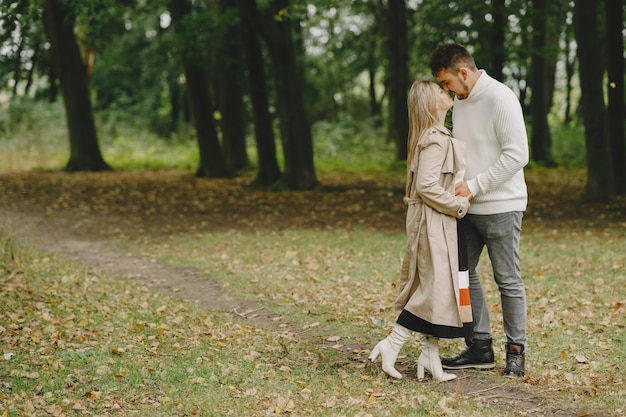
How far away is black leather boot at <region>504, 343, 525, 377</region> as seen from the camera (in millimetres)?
4871

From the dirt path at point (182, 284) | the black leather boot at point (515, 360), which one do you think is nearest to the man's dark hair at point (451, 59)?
the black leather boot at point (515, 360)

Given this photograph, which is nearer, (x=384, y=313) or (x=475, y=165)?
(x=475, y=165)

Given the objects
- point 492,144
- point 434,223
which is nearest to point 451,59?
point 492,144

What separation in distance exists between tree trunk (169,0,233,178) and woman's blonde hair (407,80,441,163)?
1601cm

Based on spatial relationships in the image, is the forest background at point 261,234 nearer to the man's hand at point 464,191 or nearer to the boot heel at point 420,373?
the boot heel at point 420,373

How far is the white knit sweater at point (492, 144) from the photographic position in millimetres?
4496

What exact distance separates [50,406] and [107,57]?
28.7 meters

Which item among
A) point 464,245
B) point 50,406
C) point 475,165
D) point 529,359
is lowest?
point 529,359

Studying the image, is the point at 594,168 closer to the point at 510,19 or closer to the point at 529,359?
the point at 510,19

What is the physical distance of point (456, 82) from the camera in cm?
461

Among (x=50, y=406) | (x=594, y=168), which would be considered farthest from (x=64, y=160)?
(x=50, y=406)

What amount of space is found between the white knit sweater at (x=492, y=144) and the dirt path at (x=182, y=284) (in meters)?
1.21

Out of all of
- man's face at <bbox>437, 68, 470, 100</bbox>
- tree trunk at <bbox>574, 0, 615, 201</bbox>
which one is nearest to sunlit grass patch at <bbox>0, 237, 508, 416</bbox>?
man's face at <bbox>437, 68, 470, 100</bbox>

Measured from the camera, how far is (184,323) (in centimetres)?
650
